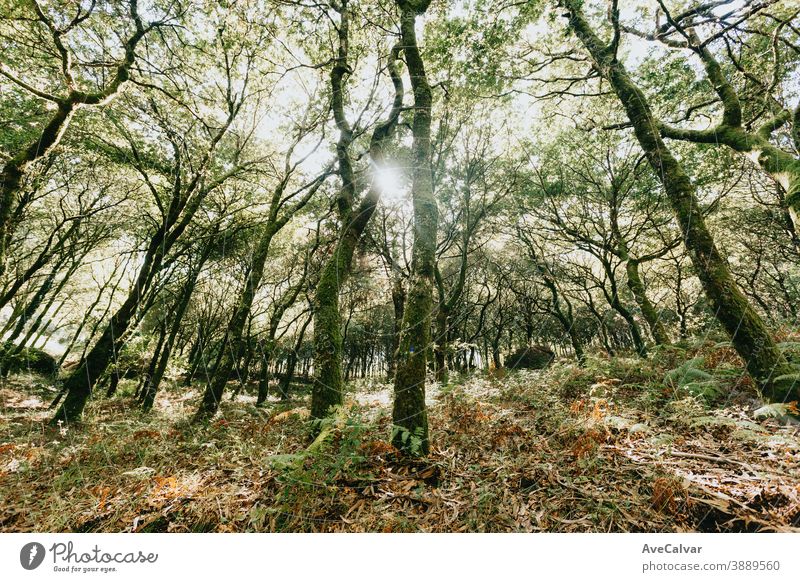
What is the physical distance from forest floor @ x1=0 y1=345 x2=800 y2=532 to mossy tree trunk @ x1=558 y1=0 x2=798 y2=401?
26.8 inches

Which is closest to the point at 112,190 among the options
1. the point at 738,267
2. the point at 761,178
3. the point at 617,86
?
the point at 617,86

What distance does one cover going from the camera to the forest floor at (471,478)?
9.34 ft

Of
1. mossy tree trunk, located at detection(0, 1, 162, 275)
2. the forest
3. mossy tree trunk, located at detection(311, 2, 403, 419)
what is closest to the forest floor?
the forest

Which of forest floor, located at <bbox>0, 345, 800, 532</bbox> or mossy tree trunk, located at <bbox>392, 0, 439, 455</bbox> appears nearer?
forest floor, located at <bbox>0, 345, 800, 532</bbox>

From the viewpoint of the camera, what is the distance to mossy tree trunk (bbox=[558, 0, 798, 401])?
4344 millimetres
